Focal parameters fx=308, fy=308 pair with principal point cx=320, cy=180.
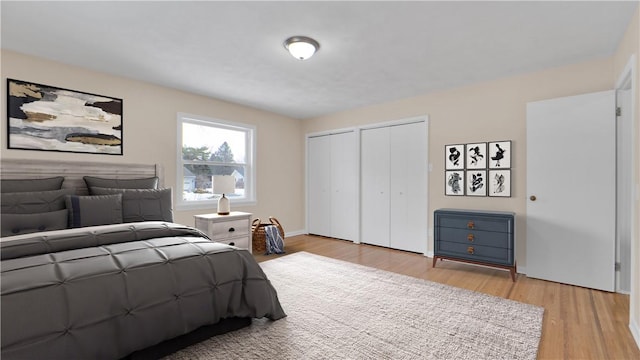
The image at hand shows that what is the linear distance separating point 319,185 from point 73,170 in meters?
3.62

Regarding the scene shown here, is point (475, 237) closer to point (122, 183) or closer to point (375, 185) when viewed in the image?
point (375, 185)

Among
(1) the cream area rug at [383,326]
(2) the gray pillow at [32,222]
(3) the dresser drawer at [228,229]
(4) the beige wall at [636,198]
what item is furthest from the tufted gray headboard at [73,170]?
(4) the beige wall at [636,198]

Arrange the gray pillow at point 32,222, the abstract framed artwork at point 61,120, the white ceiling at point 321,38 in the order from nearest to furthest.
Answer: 1. the white ceiling at point 321,38
2. the gray pillow at point 32,222
3. the abstract framed artwork at point 61,120

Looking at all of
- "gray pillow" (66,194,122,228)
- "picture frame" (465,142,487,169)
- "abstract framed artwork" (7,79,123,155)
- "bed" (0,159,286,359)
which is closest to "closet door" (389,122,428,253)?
"picture frame" (465,142,487,169)

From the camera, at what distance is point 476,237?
3424 mm

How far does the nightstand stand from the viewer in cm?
368

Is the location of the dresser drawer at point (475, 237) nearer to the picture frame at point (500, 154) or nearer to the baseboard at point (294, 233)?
the picture frame at point (500, 154)

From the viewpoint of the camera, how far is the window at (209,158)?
14.1 feet

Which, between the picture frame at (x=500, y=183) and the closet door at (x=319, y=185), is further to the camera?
the closet door at (x=319, y=185)

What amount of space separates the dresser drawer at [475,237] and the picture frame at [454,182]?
2.03 ft

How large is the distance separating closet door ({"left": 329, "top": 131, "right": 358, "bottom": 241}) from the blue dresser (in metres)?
1.71

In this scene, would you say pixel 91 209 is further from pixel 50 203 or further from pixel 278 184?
pixel 278 184

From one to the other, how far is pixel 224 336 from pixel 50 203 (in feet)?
6.52

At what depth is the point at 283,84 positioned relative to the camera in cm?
387
